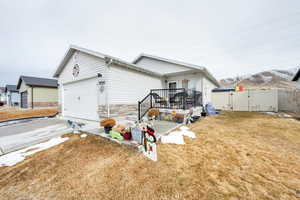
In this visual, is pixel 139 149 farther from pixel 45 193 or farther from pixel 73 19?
pixel 73 19

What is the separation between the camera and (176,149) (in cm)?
293

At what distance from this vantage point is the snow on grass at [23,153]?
2715 mm

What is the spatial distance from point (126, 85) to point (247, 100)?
1184 cm

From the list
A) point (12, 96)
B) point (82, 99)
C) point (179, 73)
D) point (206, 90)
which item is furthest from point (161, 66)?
point (12, 96)

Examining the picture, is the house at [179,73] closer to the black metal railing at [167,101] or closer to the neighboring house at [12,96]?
the black metal railing at [167,101]

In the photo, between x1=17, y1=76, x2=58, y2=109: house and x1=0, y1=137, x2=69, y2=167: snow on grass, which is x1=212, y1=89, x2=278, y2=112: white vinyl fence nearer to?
x1=0, y1=137, x2=69, y2=167: snow on grass

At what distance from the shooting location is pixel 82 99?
670cm

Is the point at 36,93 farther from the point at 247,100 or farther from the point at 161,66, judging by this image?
the point at 247,100

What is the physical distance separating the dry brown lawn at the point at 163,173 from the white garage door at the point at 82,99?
3.13 meters

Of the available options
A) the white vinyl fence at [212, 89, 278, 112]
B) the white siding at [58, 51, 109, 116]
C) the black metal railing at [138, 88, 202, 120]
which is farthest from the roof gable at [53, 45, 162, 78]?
the white vinyl fence at [212, 89, 278, 112]

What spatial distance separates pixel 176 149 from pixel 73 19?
894 centimetres

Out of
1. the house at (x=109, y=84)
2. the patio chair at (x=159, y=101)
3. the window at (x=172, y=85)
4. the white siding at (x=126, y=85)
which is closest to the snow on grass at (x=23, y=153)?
the house at (x=109, y=84)

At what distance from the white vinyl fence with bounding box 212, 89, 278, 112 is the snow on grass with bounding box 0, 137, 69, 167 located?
531 inches

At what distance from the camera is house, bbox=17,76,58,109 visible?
14055 mm
